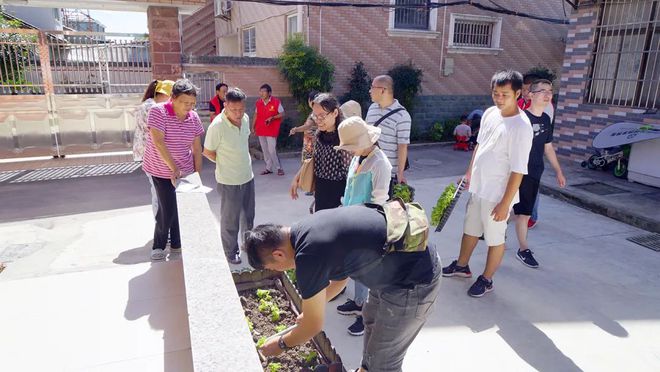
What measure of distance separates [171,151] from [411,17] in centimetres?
911

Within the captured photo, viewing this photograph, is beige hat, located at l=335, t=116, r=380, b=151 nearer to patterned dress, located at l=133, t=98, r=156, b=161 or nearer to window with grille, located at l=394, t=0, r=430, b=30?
patterned dress, located at l=133, t=98, r=156, b=161

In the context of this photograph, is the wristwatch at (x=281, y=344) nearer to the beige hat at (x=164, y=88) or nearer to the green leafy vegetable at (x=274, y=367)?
the green leafy vegetable at (x=274, y=367)

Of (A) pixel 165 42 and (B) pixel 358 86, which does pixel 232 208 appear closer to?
(A) pixel 165 42

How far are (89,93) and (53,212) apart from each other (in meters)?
3.32

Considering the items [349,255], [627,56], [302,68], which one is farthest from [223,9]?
[349,255]

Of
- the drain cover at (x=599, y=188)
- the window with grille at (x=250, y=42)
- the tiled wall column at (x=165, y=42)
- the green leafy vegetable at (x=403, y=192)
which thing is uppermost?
the window with grille at (x=250, y=42)

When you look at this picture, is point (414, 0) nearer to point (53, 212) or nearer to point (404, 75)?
point (404, 75)

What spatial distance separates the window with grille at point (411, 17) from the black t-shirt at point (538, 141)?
7604mm

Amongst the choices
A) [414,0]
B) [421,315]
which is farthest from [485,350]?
[414,0]

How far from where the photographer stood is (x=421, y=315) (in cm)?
205

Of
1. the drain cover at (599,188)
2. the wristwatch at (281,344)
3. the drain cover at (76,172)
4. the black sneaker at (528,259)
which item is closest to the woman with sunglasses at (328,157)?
the wristwatch at (281,344)

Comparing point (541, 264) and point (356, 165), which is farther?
point (541, 264)

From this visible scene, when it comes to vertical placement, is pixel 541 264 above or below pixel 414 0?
below

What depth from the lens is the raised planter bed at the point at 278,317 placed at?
2574mm
